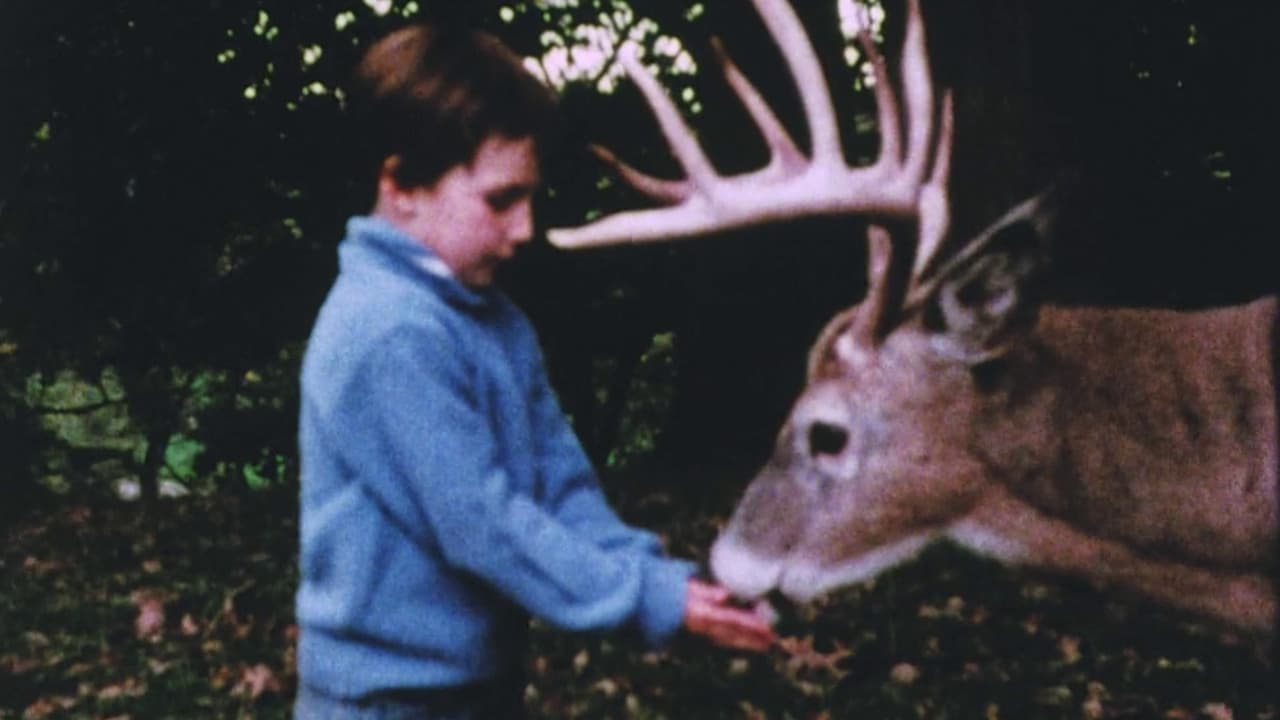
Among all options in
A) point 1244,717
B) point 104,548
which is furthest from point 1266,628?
point 104,548

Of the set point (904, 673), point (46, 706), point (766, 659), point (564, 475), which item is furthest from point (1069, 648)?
point (46, 706)

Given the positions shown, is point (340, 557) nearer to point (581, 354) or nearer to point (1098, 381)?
point (1098, 381)

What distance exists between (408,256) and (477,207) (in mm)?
131

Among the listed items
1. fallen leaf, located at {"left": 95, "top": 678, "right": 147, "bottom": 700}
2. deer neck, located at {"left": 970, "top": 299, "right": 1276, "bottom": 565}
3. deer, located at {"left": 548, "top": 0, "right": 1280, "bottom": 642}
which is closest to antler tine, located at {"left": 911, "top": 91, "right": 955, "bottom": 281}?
deer, located at {"left": 548, "top": 0, "right": 1280, "bottom": 642}

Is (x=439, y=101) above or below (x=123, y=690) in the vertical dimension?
above

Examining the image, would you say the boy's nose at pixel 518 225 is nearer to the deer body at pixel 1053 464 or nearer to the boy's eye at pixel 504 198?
the boy's eye at pixel 504 198

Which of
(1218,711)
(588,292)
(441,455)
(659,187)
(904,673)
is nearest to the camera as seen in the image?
(441,455)

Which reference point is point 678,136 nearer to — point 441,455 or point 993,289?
point 993,289

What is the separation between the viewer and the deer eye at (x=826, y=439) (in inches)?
105

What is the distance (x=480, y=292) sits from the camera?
7.80 ft

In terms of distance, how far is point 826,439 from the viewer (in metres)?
2.69

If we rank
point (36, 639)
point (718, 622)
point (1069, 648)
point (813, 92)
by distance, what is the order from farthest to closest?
point (36, 639) → point (1069, 648) → point (813, 92) → point (718, 622)

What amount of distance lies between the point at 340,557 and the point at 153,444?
700cm

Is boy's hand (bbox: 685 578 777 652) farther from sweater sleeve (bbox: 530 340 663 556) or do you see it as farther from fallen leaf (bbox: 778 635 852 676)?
fallen leaf (bbox: 778 635 852 676)
